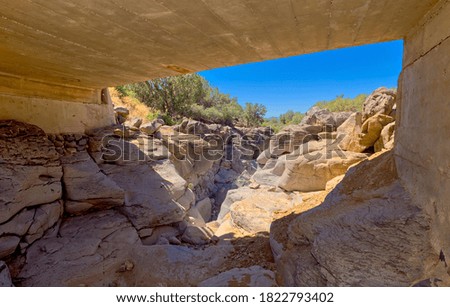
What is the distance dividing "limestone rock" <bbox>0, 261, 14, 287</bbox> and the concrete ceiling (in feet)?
11.1

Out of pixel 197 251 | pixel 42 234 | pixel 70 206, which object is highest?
pixel 70 206

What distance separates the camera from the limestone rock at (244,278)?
10.3 feet

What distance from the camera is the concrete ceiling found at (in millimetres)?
2257

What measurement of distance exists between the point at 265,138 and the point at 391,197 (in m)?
21.5

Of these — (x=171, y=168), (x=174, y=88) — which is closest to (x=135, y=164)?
(x=171, y=168)

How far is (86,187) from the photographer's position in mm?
5078

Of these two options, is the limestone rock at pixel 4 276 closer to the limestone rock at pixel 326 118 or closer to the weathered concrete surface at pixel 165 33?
the weathered concrete surface at pixel 165 33

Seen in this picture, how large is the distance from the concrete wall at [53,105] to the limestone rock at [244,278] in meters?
5.29

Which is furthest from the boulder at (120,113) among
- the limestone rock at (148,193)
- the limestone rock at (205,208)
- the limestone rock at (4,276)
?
the limestone rock at (205,208)

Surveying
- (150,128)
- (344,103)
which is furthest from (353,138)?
(344,103)

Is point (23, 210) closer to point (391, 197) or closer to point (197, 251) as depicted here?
point (197, 251)

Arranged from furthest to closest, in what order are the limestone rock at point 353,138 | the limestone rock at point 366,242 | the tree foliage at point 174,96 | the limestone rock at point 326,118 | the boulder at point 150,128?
the tree foliage at point 174,96 < the limestone rock at point 326,118 < the boulder at point 150,128 < the limestone rock at point 353,138 < the limestone rock at point 366,242

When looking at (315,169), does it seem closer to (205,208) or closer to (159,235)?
(159,235)

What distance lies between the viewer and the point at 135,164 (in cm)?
645
